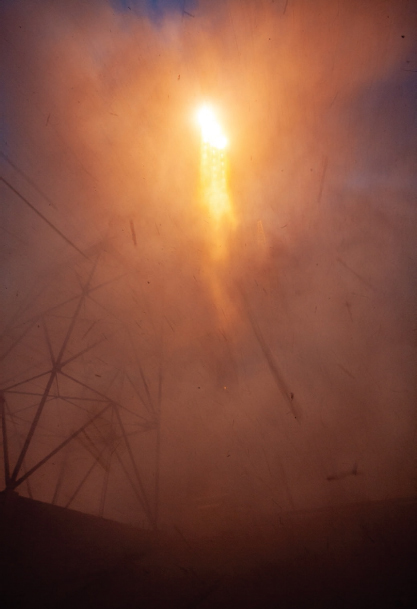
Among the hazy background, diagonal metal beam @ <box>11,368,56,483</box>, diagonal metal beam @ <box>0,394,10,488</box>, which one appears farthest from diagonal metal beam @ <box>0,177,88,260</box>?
diagonal metal beam @ <box>0,394,10,488</box>

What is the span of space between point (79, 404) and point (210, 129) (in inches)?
37.0

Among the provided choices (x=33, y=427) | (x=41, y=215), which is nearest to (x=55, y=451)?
(x=33, y=427)

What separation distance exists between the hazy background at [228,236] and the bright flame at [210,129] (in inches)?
1.2

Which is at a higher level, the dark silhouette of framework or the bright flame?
the bright flame

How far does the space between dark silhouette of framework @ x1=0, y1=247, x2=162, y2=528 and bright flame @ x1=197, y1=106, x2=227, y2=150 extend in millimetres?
509

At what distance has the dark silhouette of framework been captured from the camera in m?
1.10

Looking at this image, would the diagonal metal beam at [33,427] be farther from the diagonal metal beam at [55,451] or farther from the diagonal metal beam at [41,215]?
the diagonal metal beam at [41,215]

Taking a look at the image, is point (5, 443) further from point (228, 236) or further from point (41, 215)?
point (228, 236)

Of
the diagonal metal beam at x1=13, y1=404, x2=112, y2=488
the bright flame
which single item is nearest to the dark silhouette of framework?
the diagonal metal beam at x1=13, y1=404, x2=112, y2=488

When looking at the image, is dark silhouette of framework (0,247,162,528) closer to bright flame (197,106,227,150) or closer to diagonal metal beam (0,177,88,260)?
diagonal metal beam (0,177,88,260)

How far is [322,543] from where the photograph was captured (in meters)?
1.07

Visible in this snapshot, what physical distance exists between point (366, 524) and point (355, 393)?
1.22ft

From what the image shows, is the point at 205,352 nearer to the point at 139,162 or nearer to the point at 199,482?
the point at 199,482

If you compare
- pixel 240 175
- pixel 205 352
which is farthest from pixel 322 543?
pixel 240 175
